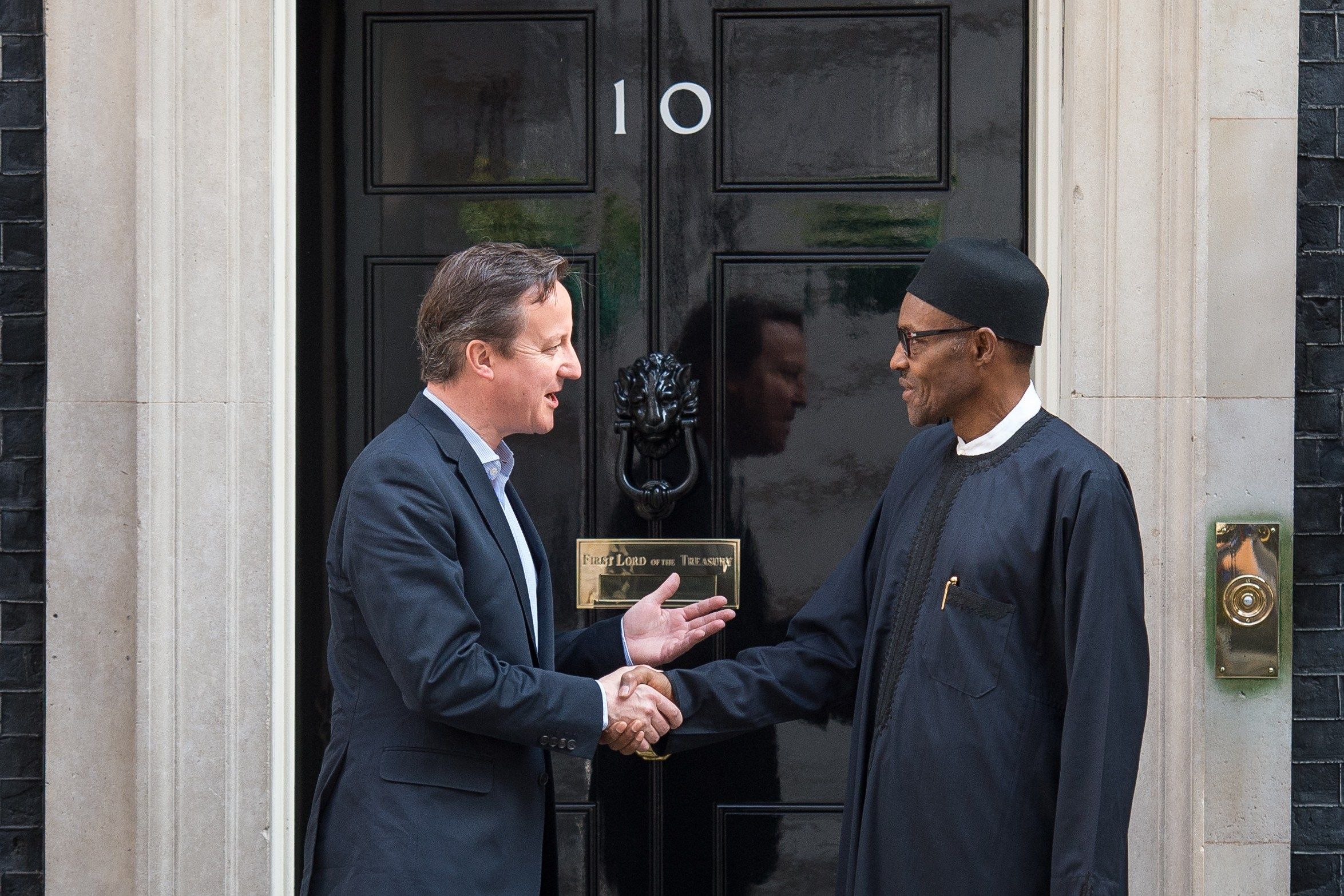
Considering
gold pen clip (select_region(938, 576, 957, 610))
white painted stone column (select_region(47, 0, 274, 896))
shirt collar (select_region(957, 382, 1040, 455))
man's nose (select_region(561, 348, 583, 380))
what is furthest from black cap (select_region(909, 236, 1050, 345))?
white painted stone column (select_region(47, 0, 274, 896))

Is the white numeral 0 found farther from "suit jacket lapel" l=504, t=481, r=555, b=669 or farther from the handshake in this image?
the handshake

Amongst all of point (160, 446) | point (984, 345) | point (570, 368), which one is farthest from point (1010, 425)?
point (160, 446)

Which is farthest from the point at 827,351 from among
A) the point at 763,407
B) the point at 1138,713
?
the point at 1138,713

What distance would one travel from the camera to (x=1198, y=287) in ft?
10.3

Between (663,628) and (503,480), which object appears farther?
(663,628)

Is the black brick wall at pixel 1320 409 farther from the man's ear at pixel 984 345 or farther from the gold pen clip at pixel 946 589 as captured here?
the gold pen clip at pixel 946 589

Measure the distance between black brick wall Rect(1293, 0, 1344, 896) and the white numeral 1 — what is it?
1.75 meters

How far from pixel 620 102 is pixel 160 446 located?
4.85 feet

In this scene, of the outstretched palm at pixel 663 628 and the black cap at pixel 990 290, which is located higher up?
the black cap at pixel 990 290

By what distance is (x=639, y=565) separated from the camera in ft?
11.3

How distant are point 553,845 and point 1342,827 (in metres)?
2.10

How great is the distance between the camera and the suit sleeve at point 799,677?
9.15ft

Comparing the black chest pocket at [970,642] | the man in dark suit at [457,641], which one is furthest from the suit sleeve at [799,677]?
the black chest pocket at [970,642]

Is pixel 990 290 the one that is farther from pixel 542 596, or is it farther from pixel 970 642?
pixel 542 596
